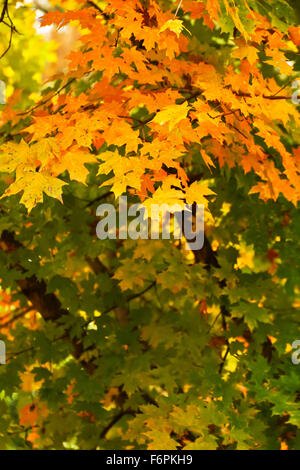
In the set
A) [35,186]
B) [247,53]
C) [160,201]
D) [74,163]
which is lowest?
[160,201]

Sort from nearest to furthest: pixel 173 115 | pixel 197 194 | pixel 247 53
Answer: pixel 173 115
pixel 197 194
pixel 247 53

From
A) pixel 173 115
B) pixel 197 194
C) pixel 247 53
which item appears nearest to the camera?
pixel 173 115

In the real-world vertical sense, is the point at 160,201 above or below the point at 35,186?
below

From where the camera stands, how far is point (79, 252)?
4.21 metres

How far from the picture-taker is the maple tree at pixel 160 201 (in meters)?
2.65

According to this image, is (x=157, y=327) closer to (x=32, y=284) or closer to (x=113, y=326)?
(x=113, y=326)

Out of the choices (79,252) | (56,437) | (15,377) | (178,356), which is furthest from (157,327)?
(56,437)

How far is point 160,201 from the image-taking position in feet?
7.95

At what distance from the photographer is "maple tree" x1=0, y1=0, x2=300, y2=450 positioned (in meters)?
2.65

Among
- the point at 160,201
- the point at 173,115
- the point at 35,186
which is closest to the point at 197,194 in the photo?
the point at 160,201

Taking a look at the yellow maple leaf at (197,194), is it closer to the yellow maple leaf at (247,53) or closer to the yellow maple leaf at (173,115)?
the yellow maple leaf at (173,115)

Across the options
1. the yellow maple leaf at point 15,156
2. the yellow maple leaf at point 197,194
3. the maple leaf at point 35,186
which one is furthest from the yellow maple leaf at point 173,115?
the yellow maple leaf at point 15,156

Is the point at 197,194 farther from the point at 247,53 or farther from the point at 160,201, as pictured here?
the point at 247,53
